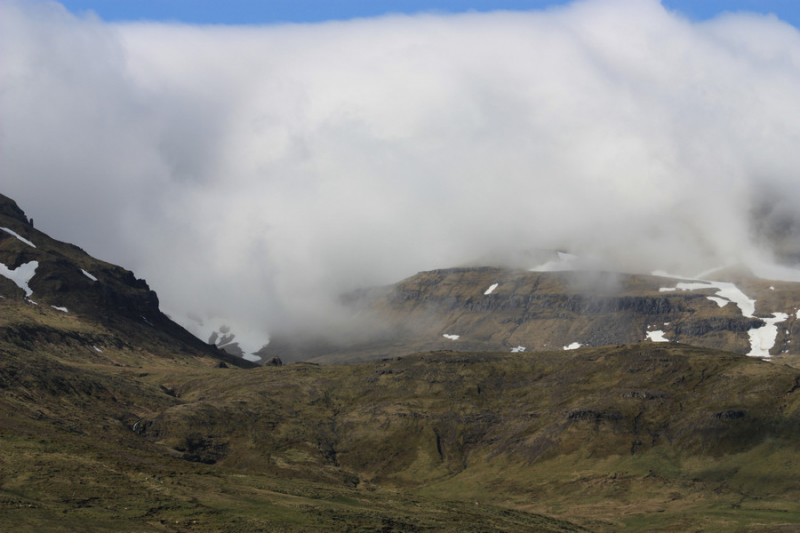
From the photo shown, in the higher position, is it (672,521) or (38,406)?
(38,406)

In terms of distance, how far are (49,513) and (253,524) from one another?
2393 cm

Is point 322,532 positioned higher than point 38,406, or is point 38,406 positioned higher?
point 38,406

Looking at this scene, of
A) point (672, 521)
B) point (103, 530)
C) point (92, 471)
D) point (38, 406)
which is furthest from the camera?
point (38, 406)

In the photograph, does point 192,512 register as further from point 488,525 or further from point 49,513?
point 488,525

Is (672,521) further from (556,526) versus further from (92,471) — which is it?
(92,471)

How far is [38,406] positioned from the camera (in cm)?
19850

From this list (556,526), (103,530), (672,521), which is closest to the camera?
(103,530)

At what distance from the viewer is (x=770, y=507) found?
183875mm

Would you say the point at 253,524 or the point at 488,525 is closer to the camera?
the point at 253,524

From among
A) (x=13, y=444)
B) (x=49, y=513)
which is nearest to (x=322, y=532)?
(x=49, y=513)

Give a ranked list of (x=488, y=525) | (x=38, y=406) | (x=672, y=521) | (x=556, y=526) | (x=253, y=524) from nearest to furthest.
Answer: (x=253, y=524) < (x=488, y=525) < (x=556, y=526) < (x=672, y=521) < (x=38, y=406)

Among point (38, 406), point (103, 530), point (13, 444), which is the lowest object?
point (103, 530)

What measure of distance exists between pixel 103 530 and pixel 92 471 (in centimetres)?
2744

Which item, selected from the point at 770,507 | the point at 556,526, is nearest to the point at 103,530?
the point at 556,526
